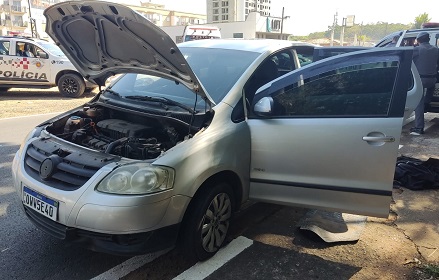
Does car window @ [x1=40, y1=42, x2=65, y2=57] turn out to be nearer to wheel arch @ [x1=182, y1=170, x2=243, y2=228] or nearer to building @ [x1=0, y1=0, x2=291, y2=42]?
wheel arch @ [x1=182, y1=170, x2=243, y2=228]

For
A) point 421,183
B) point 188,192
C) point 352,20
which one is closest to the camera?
point 188,192

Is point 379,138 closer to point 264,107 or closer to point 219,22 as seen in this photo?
point 264,107

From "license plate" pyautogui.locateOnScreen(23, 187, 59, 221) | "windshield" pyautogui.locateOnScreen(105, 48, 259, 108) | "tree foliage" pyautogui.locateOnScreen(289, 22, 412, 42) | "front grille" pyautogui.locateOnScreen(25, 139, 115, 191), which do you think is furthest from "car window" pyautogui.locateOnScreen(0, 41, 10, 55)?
"tree foliage" pyautogui.locateOnScreen(289, 22, 412, 42)

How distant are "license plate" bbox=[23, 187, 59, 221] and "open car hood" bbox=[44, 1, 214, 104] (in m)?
1.27

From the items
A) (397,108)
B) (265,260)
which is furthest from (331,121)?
(265,260)

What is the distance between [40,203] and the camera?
2.56 m

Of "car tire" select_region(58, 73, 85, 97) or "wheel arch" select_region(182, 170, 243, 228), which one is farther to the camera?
"car tire" select_region(58, 73, 85, 97)

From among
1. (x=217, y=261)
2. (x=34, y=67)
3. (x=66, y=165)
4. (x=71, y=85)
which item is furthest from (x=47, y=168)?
(x=34, y=67)

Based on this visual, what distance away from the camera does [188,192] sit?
2.50 meters

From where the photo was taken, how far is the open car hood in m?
2.65

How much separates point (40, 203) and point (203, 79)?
1.70 meters

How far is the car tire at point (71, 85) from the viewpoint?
11646mm

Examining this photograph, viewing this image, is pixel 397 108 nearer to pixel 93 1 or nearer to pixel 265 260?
pixel 265 260

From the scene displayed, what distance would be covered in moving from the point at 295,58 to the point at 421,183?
214 cm
